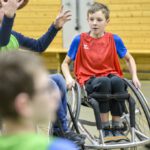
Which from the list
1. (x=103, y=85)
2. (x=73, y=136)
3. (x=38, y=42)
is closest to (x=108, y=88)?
(x=103, y=85)

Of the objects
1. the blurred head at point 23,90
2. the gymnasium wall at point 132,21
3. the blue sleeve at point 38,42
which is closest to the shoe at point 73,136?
the blue sleeve at point 38,42

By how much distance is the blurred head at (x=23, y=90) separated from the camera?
1.14 metres

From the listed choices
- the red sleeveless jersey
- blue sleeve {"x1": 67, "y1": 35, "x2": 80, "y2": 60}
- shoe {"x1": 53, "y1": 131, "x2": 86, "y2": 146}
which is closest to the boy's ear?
shoe {"x1": 53, "y1": 131, "x2": 86, "y2": 146}

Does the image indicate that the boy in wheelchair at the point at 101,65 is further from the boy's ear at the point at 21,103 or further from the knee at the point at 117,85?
the boy's ear at the point at 21,103

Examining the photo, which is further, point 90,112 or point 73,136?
point 90,112

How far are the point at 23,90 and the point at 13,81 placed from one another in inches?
1.3

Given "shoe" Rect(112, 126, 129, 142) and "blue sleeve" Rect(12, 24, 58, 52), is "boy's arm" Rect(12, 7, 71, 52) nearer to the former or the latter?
"blue sleeve" Rect(12, 24, 58, 52)

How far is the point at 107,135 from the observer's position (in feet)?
11.4

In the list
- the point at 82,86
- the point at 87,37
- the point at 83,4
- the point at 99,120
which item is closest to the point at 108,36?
the point at 87,37

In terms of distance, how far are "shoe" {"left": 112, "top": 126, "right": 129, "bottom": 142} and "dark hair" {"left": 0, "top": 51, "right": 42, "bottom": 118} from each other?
2266 millimetres

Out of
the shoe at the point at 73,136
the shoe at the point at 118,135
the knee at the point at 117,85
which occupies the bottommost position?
the shoe at the point at 118,135

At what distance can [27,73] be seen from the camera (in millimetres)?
1146

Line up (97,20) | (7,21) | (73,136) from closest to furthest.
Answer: (7,21) < (73,136) < (97,20)

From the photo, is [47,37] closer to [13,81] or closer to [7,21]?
[7,21]
